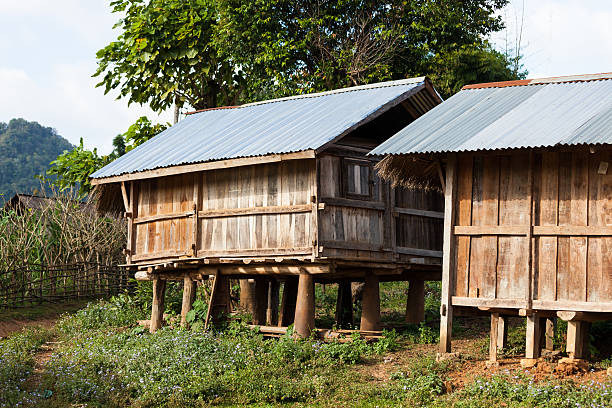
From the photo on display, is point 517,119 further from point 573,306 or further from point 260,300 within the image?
point 260,300

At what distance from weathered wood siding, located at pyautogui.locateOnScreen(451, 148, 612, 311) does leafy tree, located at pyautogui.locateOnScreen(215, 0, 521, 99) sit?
35.4 feet

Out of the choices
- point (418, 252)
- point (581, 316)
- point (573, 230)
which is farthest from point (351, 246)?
point (581, 316)

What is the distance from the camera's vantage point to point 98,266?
2633 cm

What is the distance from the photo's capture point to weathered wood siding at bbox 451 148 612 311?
1267 centimetres

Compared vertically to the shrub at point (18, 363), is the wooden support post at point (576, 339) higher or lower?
higher

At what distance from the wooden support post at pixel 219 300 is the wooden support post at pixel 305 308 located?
2.35 metres

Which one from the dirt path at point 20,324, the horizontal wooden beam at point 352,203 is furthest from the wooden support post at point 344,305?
the dirt path at point 20,324

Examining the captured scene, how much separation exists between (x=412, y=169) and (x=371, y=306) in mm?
3620

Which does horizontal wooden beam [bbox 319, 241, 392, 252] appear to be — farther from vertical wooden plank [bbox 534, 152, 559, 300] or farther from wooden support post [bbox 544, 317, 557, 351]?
vertical wooden plank [bbox 534, 152, 559, 300]

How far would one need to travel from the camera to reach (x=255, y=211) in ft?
55.3

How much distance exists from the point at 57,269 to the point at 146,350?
10.8m

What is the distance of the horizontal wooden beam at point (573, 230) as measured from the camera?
12570mm

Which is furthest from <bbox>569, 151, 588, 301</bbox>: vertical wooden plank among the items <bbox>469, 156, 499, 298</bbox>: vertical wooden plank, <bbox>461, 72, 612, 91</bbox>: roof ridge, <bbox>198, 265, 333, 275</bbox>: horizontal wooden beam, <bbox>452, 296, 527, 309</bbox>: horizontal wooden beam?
<bbox>198, 265, 333, 275</bbox>: horizontal wooden beam

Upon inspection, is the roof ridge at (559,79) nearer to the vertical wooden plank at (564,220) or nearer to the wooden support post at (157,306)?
the vertical wooden plank at (564,220)
